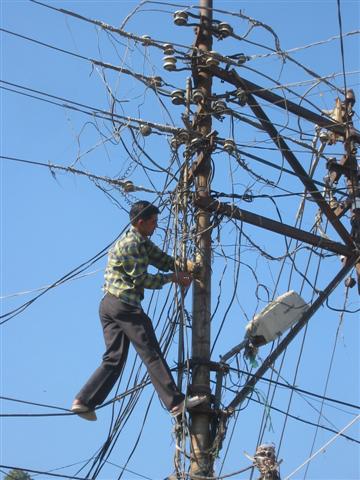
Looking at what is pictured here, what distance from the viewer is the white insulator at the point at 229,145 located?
991 centimetres

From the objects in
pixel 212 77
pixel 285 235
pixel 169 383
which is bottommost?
pixel 169 383

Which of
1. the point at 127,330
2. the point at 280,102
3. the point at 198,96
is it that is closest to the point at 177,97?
the point at 198,96

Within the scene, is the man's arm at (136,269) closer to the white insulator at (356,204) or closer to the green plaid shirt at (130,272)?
the green plaid shirt at (130,272)

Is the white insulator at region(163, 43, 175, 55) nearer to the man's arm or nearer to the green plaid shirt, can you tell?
the green plaid shirt

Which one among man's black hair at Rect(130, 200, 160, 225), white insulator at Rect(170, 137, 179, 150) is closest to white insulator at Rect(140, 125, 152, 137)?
white insulator at Rect(170, 137, 179, 150)

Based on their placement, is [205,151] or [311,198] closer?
[205,151]

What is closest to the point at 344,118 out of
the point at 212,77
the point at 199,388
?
the point at 212,77

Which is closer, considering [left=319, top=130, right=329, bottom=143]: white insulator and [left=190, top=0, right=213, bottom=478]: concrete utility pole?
[left=190, top=0, right=213, bottom=478]: concrete utility pole

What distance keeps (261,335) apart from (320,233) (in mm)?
1887

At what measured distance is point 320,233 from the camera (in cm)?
1093

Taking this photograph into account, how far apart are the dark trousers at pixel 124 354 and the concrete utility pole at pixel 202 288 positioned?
16.7 inches

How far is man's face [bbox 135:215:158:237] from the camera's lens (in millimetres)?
9102

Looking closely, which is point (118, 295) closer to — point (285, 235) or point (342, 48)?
point (285, 235)

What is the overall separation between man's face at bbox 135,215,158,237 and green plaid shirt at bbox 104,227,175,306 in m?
0.11
